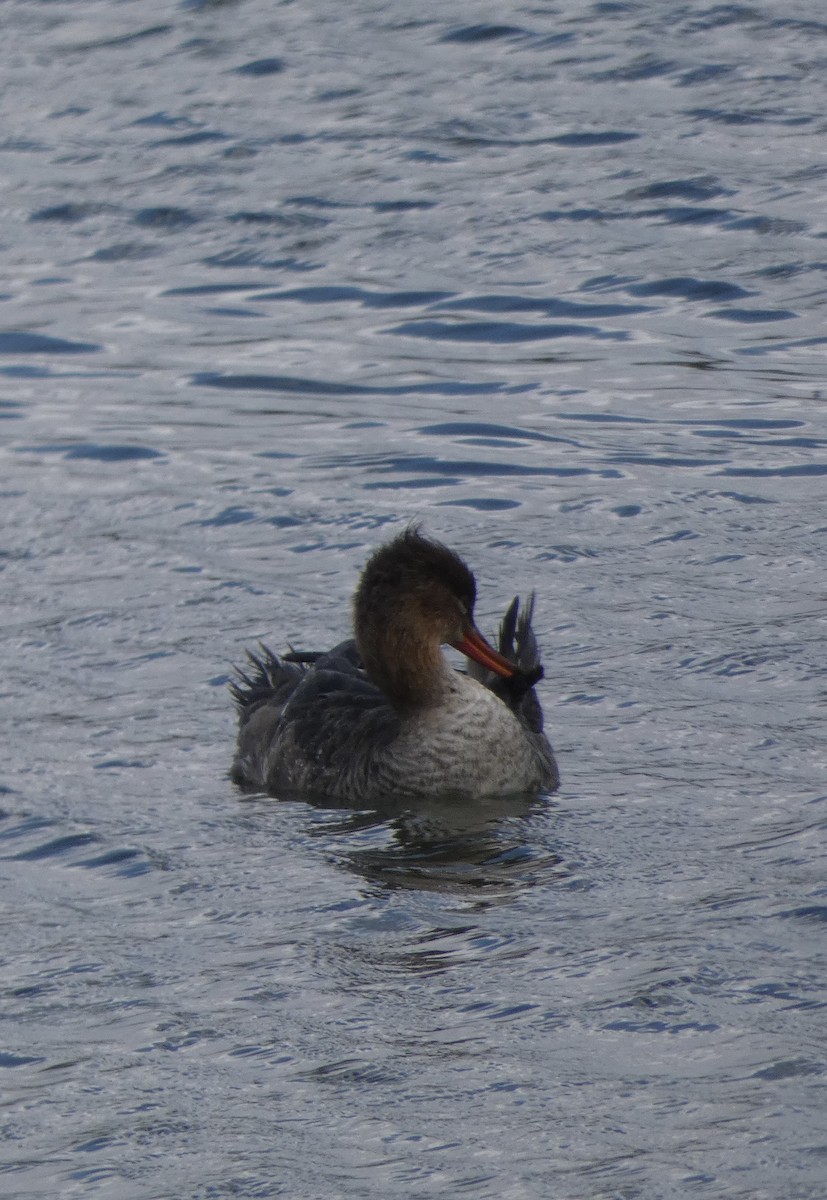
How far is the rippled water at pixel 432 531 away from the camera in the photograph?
5938mm

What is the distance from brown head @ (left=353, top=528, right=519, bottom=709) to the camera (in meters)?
8.89

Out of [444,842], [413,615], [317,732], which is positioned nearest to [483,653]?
[413,615]

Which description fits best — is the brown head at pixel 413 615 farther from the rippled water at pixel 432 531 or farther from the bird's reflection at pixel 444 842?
the rippled water at pixel 432 531

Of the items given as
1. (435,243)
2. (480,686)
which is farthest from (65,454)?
(480,686)

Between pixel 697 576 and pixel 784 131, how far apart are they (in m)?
8.84

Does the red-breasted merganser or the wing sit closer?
the red-breasted merganser

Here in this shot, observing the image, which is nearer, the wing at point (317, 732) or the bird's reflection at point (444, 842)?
the bird's reflection at point (444, 842)

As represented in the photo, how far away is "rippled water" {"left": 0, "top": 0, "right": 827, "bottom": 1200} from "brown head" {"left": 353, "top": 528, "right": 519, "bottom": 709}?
0.61 meters

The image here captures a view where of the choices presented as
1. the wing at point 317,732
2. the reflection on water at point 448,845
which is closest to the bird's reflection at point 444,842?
the reflection on water at point 448,845

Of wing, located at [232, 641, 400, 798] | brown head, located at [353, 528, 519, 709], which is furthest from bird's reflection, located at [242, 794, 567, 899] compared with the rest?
brown head, located at [353, 528, 519, 709]

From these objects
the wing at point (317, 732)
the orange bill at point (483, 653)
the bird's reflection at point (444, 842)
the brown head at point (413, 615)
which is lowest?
the bird's reflection at point (444, 842)

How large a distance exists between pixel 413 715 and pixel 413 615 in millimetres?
409

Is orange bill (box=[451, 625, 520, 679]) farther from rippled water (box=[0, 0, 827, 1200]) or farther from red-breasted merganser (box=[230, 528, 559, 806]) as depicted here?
rippled water (box=[0, 0, 827, 1200])

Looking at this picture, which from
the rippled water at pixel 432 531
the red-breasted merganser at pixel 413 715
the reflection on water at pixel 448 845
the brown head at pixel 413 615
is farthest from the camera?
the brown head at pixel 413 615
